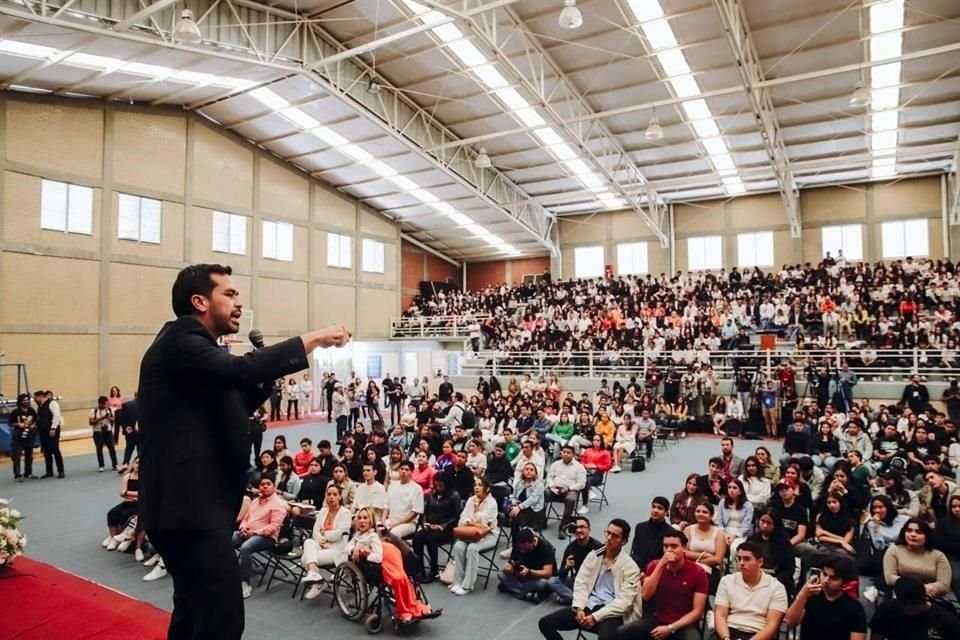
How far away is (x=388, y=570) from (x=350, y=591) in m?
0.66

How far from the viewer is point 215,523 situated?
1.60 m

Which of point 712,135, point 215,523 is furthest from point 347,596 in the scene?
point 712,135

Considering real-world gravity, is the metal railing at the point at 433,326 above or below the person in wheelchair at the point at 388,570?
above

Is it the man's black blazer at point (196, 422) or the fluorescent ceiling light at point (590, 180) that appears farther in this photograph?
the fluorescent ceiling light at point (590, 180)

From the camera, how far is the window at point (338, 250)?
80.4 ft

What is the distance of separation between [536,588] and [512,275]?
26559 millimetres

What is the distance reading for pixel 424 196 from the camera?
24594 mm

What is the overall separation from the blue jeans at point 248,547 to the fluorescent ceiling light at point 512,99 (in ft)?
46.5

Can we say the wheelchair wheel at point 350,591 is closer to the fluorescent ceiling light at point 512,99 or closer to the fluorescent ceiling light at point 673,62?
the fluorescent ceiling light at point 673,62

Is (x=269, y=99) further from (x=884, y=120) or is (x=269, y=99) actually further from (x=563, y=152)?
(x=884, y=120)

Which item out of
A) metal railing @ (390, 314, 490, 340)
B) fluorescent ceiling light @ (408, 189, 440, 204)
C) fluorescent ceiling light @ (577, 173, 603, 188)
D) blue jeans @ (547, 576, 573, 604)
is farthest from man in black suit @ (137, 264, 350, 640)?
fluorescent ceiling light @ (408, 189, 440, 204)

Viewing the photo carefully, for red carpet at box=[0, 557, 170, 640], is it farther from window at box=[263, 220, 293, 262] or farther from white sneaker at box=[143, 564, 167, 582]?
window at box=[263, 220, 293, 262]

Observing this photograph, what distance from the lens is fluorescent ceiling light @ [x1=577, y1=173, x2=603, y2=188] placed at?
2338 centimetres

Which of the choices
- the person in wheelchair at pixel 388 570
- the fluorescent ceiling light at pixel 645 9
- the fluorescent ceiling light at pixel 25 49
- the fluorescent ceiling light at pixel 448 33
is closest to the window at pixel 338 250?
the fluorescent ceiling light at pixel 448 33
